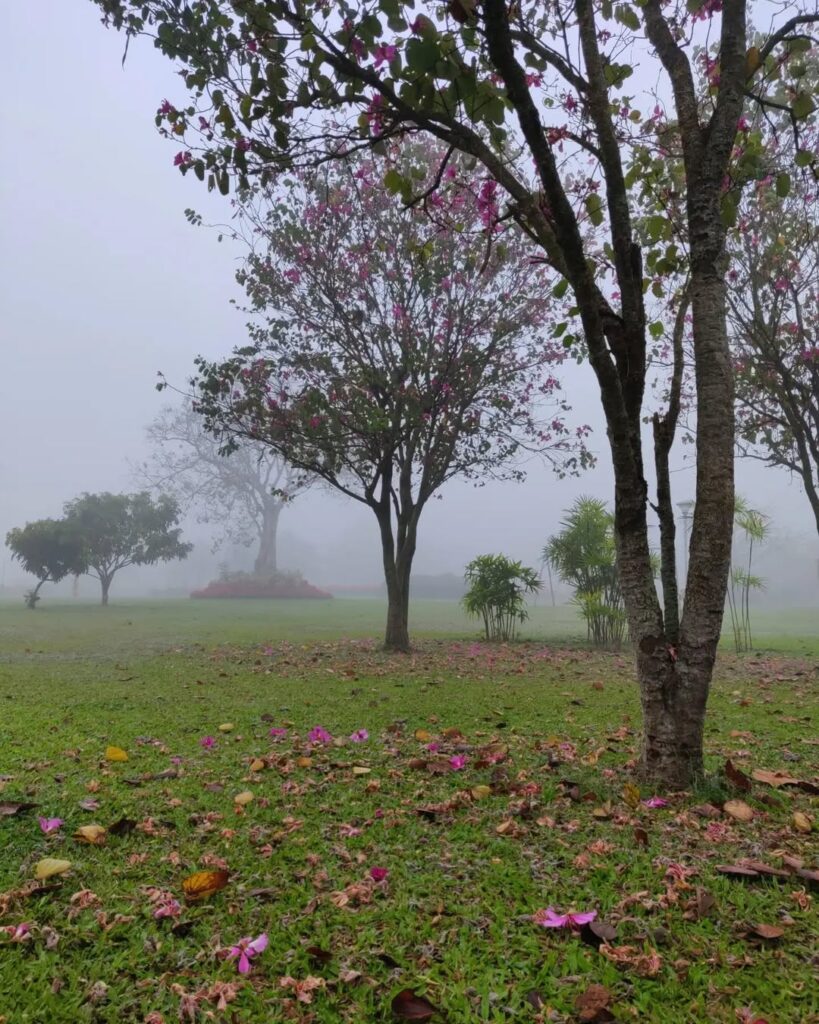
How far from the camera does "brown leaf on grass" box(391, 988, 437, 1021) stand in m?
1.42

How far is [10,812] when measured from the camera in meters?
2.41

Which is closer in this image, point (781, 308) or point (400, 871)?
point (400, 871)

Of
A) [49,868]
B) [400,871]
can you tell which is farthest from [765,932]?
[49,868]

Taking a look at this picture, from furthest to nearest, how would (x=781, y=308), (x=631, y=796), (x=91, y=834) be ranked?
(x=781, y=308) → (x=631, y=796) → (x=91, y=834)

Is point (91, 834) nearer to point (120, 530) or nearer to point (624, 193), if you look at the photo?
point (624, 193)

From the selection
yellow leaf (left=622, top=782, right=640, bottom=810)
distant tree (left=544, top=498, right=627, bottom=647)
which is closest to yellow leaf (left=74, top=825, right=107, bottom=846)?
yellow leaf (left=622, top=782, right=640, bottom=810)

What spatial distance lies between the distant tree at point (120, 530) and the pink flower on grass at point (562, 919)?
28163mm

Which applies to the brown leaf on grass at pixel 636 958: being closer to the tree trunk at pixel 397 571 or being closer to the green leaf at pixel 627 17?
the green leaf at pixel 627 17

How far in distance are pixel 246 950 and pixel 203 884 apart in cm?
36

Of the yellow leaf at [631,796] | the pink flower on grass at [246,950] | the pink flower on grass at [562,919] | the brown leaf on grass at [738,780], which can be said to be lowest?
the pink flower on grass at [246,950]

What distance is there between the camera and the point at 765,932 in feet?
5.50

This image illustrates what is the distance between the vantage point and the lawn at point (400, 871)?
4.94ft

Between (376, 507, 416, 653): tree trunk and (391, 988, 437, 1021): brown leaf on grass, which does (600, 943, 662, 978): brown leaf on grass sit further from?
(376, 507, 416, 653): tree trunk

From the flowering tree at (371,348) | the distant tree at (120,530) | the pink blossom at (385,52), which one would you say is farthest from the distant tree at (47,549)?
the pink blossom at (385,52)
